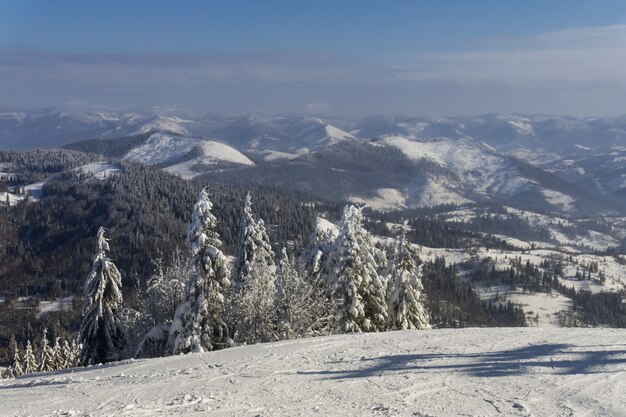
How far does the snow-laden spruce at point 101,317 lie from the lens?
1566 inches

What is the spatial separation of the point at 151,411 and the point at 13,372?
7192cm

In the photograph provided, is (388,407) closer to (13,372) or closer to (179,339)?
(179,339)

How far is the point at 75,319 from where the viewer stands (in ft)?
568

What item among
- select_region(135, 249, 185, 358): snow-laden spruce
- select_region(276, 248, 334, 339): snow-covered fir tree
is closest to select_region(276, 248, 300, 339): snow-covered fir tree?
select_region(276, 248, 334, 339): snow-covered fir tree

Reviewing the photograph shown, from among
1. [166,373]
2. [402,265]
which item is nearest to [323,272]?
[402,265]

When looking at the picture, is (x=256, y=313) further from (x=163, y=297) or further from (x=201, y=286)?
(x=163, y=297)

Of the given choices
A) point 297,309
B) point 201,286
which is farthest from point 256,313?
point 201,286

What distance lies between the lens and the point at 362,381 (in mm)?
19109

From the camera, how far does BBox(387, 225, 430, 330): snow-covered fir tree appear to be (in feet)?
138

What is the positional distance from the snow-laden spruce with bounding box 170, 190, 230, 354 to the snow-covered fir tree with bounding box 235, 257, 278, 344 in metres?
2.17

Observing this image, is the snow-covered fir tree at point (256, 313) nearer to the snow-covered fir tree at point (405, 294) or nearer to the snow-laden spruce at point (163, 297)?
the snow-laden spruce at point (163, 297)

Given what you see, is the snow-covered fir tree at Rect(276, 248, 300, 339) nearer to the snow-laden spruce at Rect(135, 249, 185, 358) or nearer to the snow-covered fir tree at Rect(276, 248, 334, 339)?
the snow-covered fir tree at Rect(276, 248, 334, 339)

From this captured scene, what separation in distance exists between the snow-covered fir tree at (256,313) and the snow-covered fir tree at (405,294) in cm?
1135

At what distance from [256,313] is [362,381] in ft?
55.8
